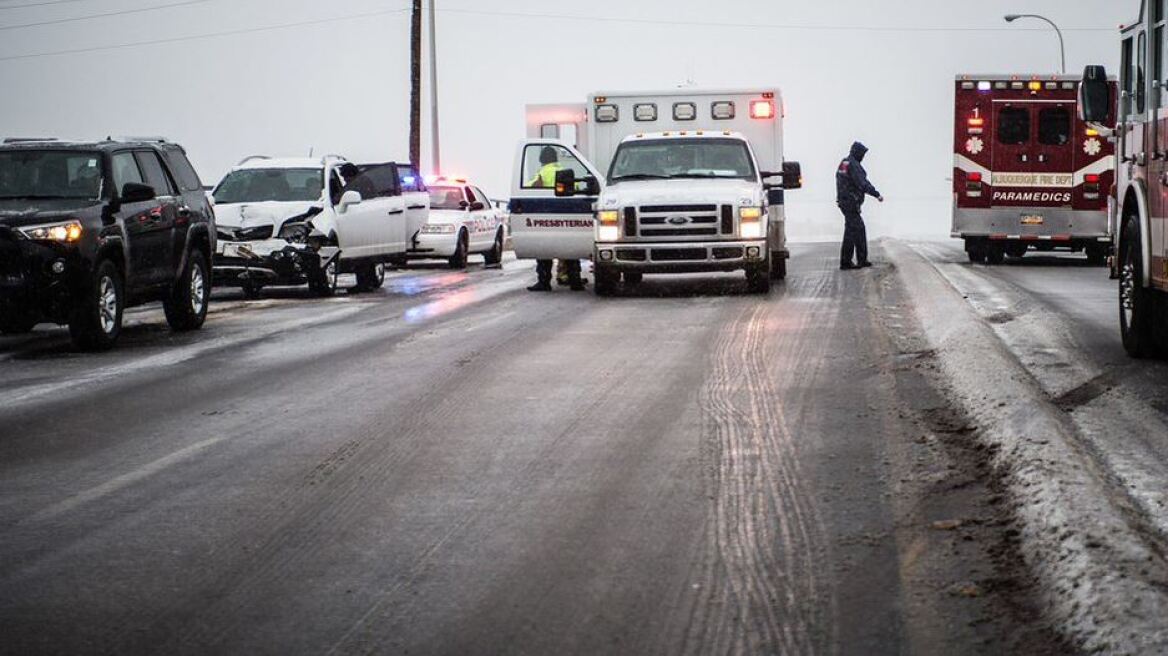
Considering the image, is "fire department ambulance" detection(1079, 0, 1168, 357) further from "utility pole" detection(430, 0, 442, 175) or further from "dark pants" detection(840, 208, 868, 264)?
"utility pole" detection(430, 0, 442, 175)

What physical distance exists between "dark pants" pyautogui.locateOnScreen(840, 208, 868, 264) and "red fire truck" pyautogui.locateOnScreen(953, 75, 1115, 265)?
13.2 feet

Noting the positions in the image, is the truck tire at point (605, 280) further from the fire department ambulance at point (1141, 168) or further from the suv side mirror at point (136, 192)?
the fire department ambulance at point (1141, 168)

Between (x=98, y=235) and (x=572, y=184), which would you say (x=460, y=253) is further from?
(x=98, y=235)

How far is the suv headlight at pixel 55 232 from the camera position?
13852 mm

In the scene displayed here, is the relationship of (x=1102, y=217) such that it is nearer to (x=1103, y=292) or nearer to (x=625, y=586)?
(x=1103, y=292)

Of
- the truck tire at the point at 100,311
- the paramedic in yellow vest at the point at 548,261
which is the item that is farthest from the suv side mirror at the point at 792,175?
the truck tire at the point at 100,311

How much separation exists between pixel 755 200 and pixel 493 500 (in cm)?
1356

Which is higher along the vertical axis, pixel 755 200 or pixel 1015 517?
pixel 755 200

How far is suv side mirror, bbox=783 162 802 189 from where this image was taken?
21484 mm

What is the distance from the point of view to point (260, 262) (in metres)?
20.9

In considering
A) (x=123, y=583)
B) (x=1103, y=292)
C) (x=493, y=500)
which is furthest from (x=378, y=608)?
(x=1103, y=292)

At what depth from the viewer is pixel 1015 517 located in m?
6.24

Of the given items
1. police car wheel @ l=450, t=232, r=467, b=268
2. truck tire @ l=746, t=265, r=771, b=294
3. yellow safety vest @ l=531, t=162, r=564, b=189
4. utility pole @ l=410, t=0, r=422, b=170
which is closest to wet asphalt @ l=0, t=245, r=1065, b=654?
truck tire @ l=746, t=265, r=771, b=294

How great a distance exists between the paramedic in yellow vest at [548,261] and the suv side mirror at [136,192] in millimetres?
7467
